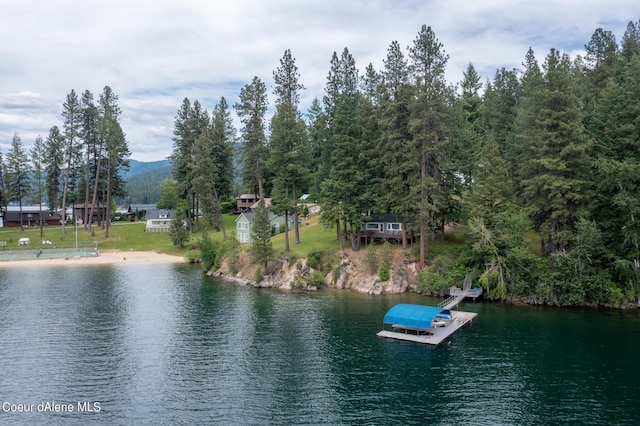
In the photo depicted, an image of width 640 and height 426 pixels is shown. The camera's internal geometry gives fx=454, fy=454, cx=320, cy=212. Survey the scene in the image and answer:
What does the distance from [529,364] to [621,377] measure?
499 centimetres

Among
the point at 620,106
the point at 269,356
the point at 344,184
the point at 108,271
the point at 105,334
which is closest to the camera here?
the point at 269,356

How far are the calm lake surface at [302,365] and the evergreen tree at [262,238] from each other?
10.4 metres

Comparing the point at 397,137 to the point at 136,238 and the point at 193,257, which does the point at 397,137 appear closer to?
the point at 193,257

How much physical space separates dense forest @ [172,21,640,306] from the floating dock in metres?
9.04

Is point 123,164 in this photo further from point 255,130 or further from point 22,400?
point 22,400

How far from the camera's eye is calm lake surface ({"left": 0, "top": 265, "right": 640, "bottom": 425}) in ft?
77.6

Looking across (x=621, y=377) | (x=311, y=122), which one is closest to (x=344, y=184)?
(x=621, y=377)

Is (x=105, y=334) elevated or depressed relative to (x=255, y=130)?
depressed

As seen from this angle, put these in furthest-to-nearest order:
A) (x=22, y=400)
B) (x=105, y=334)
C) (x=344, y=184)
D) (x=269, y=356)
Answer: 1. (x=344, y=184)
2. (x=105, y=334)
3. (x=269, y=356)
4. (x=22, y=400)

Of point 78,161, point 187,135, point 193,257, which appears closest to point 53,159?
point 78,161

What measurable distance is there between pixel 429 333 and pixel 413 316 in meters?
1.88

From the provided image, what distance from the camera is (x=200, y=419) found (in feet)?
75.5

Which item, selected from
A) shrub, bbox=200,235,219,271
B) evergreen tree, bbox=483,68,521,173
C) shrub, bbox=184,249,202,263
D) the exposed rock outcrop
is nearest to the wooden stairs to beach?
the exposed rock outcrop

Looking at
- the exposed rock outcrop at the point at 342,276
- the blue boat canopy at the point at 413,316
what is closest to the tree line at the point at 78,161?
the exposed rock outcrop at the point at 342,276
